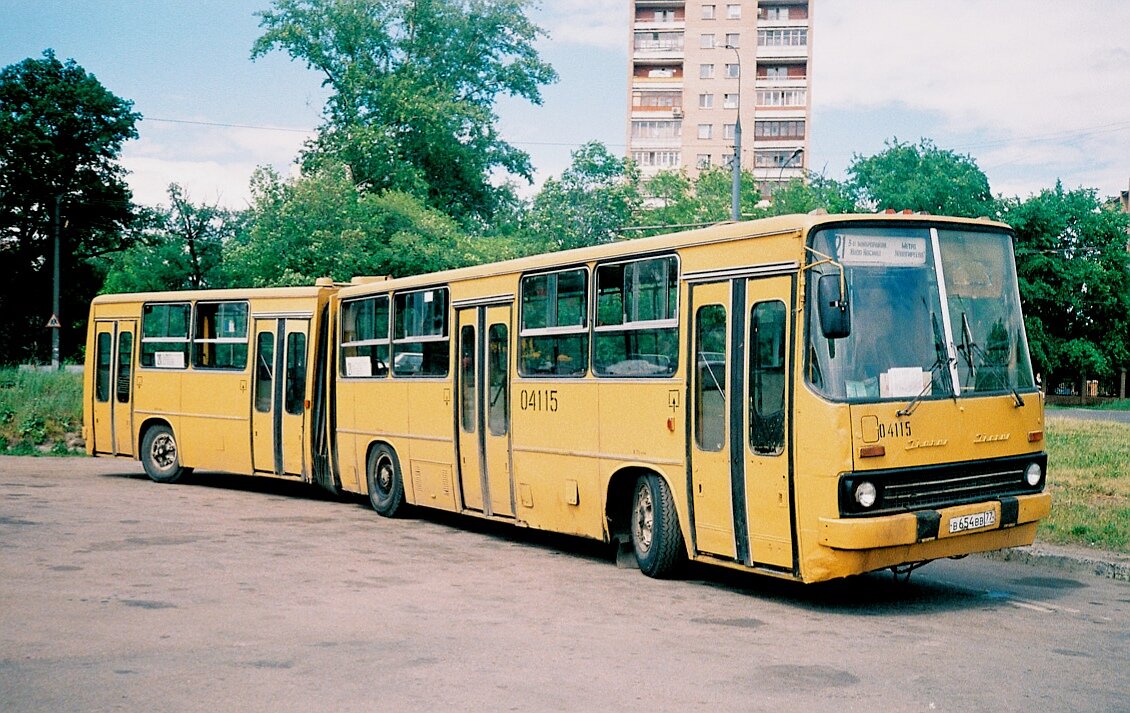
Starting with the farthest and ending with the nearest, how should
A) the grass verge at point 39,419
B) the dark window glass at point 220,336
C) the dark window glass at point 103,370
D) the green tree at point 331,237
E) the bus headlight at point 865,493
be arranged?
the green tree at point 331,237
the grass verge at point 39,419
the dark window glass at point 103,370
the dark window glass at point 220,336
the bus headlight at point 865,493

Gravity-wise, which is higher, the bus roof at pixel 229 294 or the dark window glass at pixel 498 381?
the bus roof at pixel 229 294

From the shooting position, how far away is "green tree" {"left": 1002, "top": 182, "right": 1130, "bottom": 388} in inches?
2537

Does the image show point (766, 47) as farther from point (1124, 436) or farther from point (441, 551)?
point (441, 551)

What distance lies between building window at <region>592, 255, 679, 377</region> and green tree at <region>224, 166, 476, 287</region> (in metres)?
24.7

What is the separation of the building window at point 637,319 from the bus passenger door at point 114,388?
38.4ft

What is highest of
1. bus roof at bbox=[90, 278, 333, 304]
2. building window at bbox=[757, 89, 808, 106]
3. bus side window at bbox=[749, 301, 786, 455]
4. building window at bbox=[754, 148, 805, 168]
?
building window at bbox=[757, 89, 808, 106]

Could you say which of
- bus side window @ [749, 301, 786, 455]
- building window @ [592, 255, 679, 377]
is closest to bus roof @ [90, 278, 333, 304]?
building window @ [592, 255, 679, 377]

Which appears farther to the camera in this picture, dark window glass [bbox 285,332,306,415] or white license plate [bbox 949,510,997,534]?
dark window glass [bbox 285,332,306,415]

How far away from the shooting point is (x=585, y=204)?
147 ft

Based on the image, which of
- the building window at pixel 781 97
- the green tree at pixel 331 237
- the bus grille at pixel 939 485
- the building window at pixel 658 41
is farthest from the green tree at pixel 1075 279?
the bus grille at pixel 939 485

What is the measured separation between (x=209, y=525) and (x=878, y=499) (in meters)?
8.51

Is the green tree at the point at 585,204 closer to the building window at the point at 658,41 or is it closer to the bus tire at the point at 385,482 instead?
the bus tire at the point at 385,482

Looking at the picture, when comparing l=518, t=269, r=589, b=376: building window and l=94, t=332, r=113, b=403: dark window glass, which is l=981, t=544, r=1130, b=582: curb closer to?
l=518, t=269, r=589, b=376: building window

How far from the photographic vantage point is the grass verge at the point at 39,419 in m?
25.6
